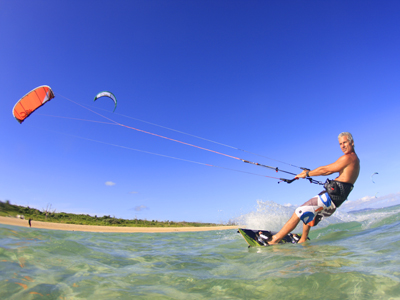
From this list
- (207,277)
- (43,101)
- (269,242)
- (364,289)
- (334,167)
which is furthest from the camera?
(43,101)

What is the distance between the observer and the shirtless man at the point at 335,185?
18.1ft

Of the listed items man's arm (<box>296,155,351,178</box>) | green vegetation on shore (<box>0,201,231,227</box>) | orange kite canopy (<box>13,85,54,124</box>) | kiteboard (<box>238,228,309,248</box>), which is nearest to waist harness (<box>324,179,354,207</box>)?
man's arm (<box>296,155,351,178</box>)

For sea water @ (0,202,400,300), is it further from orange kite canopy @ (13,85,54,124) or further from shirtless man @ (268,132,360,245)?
orange kite canopy @ (13,85,54,124)

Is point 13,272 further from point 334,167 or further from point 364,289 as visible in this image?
point 334,167

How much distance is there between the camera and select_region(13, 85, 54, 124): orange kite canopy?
1153 centimetres

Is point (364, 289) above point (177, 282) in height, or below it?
above

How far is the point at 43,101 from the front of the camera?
41.3 ft

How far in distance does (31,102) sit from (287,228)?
13.5 m

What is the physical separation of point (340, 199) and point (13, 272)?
21.6 feet

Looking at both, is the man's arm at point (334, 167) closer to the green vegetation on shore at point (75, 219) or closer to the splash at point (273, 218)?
the splash at point (273, 218)

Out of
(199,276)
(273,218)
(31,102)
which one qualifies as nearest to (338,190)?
(199,276)

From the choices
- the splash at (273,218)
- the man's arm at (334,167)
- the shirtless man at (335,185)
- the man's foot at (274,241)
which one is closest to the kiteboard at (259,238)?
the man's foot at (274,241)

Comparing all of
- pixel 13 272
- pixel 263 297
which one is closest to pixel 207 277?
pixel 263 297

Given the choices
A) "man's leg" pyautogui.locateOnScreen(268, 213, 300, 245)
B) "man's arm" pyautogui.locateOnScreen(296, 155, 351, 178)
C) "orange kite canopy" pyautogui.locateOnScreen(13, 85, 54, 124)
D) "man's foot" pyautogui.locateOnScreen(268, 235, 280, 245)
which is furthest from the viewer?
"orange kite canopy" pyautogui.locateOnScreen(13, 85, 54, 124)
